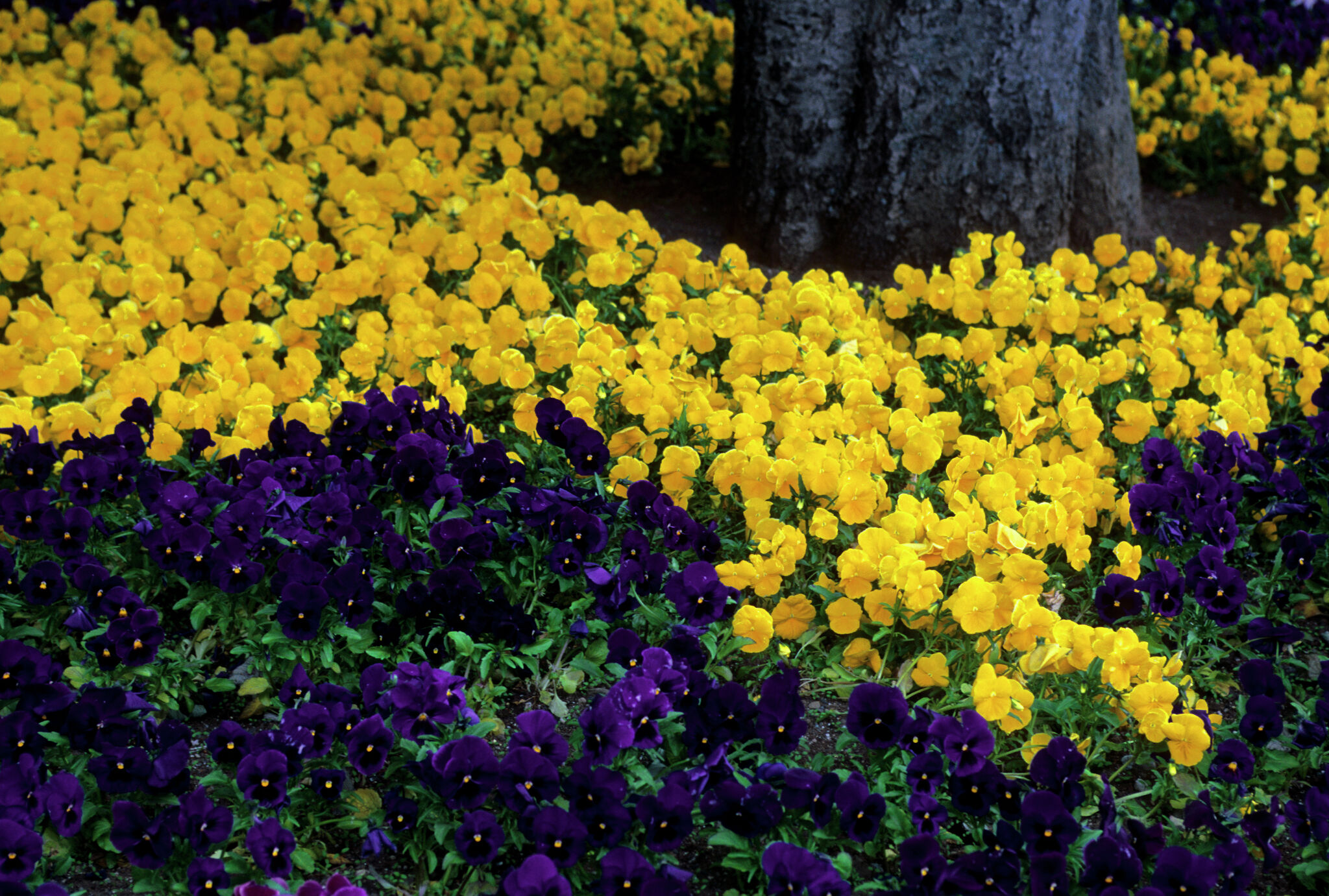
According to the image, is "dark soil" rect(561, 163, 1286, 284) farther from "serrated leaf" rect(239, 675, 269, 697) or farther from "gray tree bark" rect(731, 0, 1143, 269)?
"serrated leaf" rect(239, 675, 269, 697)

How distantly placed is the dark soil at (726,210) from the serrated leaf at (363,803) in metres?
3.00

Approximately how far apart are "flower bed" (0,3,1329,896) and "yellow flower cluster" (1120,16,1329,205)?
1.92m

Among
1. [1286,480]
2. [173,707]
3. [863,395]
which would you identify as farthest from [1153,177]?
[173,707]

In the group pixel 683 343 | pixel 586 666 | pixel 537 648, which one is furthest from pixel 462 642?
pixel 683 343

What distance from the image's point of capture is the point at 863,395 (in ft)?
10.1

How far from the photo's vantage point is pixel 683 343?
3.48m

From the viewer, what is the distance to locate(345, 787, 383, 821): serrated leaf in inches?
86.6

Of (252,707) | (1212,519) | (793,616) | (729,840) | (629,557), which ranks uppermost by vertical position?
(1212,519)

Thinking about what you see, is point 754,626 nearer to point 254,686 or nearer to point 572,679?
point 572,679

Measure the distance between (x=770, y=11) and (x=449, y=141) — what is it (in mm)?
1536

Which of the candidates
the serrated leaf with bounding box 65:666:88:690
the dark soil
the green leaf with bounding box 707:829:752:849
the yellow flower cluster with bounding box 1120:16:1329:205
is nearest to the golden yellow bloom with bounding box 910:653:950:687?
the green leaf with bounding box 707:829:752:849

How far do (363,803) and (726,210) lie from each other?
3.49 m

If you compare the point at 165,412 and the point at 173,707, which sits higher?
the point at 165,412

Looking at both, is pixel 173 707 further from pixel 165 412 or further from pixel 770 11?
pixel 770 11
